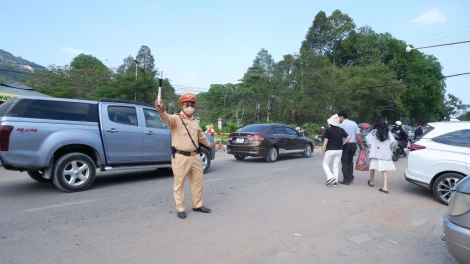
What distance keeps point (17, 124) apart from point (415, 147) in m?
7.99

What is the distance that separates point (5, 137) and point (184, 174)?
347 centimetres

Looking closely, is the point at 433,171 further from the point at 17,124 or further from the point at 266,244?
the point at 17,124

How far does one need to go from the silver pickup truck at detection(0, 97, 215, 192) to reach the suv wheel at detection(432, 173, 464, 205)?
6123 mm

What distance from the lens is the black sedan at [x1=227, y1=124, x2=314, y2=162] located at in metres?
11.9

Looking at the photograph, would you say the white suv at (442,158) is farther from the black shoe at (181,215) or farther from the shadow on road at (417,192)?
the black shoe at (181,215)

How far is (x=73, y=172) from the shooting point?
21.1 ft

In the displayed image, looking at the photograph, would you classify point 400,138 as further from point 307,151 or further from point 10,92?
point 10,92

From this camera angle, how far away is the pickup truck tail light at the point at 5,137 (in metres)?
5.62

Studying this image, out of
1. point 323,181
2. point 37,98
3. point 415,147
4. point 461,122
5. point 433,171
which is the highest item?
point 37,98

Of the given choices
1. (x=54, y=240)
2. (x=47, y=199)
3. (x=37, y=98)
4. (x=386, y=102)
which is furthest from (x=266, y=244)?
(x=386, y=102)

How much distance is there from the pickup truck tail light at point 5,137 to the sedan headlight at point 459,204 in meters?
6.75

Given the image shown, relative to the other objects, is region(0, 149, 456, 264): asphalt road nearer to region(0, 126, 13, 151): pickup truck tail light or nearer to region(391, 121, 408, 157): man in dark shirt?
region(0, 126, 13, 151): pickup truck tail light

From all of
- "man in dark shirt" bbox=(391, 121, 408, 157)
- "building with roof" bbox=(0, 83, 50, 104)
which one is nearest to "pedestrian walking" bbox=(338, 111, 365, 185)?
"man in dark shirt" bbox=(391, 121, 408, 157)

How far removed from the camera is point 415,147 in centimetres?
676
